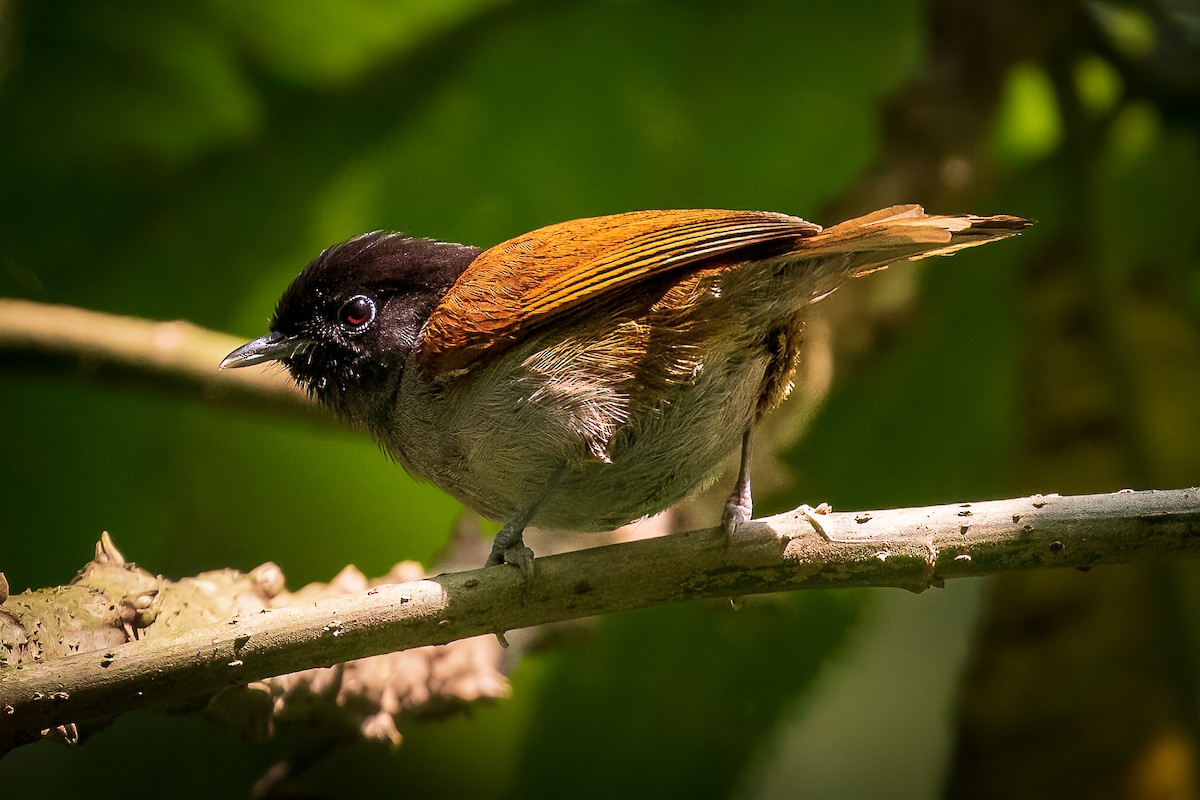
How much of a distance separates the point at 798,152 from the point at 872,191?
30 centimetres

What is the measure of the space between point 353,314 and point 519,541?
0.83 metres

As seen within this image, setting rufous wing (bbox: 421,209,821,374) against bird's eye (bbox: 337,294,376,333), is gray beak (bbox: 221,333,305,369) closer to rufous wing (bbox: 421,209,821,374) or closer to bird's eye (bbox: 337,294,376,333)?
bird's eye (bbox: 337,294,376,333)

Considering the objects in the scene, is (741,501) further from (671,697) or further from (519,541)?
(671,697)

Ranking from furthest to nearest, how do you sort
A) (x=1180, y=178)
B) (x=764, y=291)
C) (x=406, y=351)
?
(x=1180, y=178) < (x=406, y=351) < (x=764, y=291)

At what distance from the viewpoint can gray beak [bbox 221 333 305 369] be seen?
2.71 meters

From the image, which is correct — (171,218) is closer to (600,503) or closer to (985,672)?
(600,503)

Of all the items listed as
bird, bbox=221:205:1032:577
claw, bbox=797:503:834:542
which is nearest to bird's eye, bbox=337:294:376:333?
bird, bbox=221:205:1032:577

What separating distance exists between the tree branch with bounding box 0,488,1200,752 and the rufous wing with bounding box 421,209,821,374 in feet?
1.94

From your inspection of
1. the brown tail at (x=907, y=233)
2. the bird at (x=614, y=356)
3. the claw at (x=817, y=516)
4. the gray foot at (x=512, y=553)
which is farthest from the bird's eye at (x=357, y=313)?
the claw at (x=817, y=516)

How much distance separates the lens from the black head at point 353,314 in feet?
8.98

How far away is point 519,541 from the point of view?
7.68ft

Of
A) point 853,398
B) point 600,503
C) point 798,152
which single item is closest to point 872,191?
point 798,152

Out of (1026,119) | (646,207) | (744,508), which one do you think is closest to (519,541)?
(744,508)

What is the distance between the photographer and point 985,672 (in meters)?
3.28
